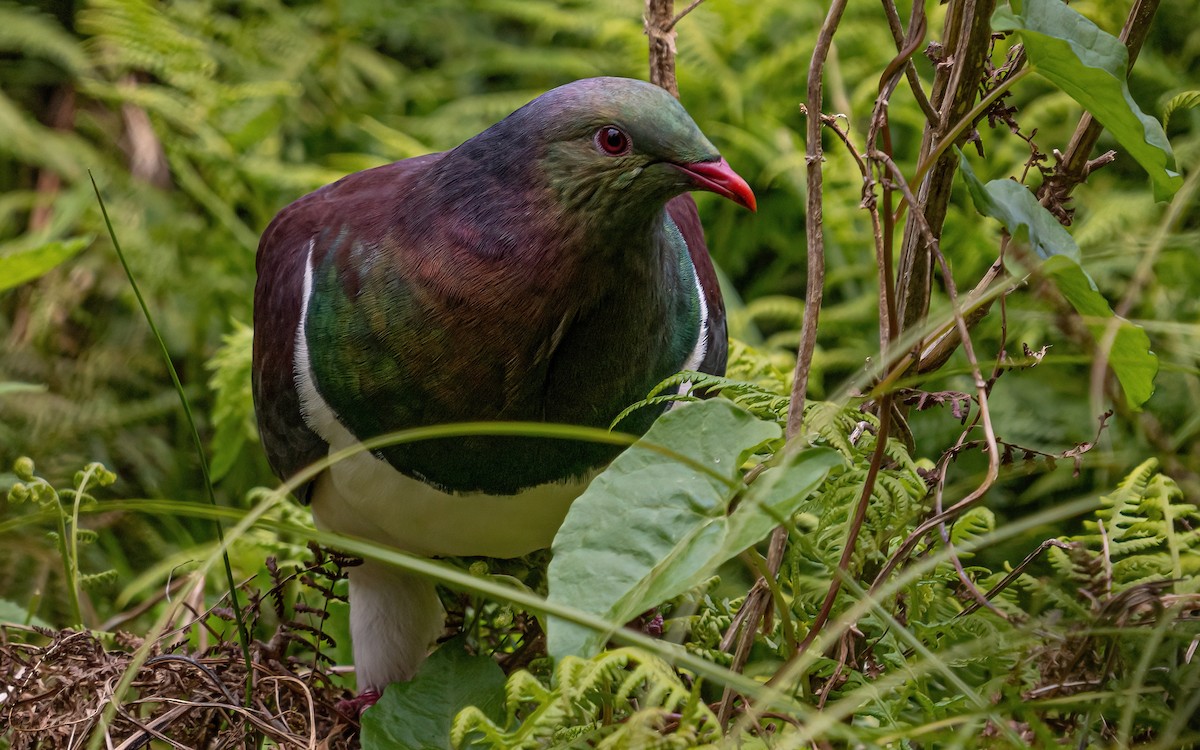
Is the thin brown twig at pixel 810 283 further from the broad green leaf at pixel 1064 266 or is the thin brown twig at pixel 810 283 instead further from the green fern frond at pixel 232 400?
the green fern frond at pixel 232 400

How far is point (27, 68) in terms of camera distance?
546 centimetres

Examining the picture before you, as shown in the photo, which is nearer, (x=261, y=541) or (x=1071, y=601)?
(x=1071, y=601)

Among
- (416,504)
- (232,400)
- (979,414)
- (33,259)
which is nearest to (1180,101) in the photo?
(979,414)

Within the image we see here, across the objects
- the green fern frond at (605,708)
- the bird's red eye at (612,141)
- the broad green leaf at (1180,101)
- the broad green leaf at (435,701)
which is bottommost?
the broad green leaf at (435,701)

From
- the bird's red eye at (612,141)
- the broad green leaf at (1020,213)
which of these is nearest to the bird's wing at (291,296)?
the bird's red eye at (612,141)

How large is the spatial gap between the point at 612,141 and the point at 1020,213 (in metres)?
0.74

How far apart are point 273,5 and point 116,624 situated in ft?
10.5

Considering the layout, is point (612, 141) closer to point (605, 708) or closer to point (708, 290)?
point (708, 290)

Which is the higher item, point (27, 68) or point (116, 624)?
point (27, 68)

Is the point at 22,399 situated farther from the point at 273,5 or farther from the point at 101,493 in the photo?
the point at 273,5

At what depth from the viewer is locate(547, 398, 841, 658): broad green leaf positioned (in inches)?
60.3

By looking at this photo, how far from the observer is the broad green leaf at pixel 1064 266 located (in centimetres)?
167

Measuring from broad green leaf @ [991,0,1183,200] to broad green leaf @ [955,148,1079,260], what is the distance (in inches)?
5.4

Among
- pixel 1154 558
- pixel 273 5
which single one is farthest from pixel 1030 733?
pixel 273 5
